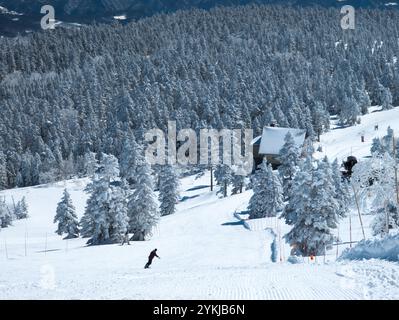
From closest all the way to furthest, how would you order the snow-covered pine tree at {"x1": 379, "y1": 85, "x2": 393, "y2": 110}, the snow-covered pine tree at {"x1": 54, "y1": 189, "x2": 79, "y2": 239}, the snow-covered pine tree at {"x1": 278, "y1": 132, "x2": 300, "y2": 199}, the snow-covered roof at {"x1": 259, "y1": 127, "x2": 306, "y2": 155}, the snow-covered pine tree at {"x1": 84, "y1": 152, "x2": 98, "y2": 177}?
1. the snow-covered pine tree at {"x1": 54, "y1": 189, "x2": 79, "y2": 239}
2. the snow-covered pine tree at {"x1": 278, "y1": 132, "x2": 300, "y2": 199}
3. the snow-covered roof at {"x1": 259, "y1": 127, "x2": 306, "y2": 155}
4. the snow-covered pine tree at {"x1": 84, "y1": 152, "x2": 98, "y2": 177}
5. the snow-covered pine tree at {"x1": 379, "y1": 85, "x2": 393, "y2": 110}

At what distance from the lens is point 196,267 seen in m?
27.4

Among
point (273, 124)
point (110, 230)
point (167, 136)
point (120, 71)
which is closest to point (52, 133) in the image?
point (167, 136)

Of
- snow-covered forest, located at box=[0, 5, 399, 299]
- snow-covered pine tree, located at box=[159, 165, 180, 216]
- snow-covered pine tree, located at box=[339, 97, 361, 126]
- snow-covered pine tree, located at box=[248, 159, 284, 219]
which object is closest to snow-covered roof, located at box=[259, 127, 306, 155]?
snow-covered forest, located at box=[0, 5, 399, 299]

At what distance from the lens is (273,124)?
9731 cm

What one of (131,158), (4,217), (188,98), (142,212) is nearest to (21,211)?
(4,217)

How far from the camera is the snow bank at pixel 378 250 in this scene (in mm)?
19344

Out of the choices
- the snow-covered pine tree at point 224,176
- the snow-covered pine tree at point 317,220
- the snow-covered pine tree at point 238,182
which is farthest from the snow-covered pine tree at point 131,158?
the snow-covered pine tree at point 317,220

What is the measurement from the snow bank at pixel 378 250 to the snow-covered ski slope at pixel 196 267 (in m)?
1.02

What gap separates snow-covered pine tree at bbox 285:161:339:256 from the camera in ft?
116

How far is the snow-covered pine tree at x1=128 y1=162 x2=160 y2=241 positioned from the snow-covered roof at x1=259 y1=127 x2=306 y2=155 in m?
42.6

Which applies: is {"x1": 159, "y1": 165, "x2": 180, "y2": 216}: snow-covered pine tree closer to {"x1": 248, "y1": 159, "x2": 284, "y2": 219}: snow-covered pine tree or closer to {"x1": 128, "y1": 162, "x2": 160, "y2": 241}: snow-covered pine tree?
{"x1": 248, "y1": 159, "x2": 284, "y2": 219}: snow-covered pine tree

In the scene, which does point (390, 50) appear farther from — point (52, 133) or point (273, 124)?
point (52, 133)
